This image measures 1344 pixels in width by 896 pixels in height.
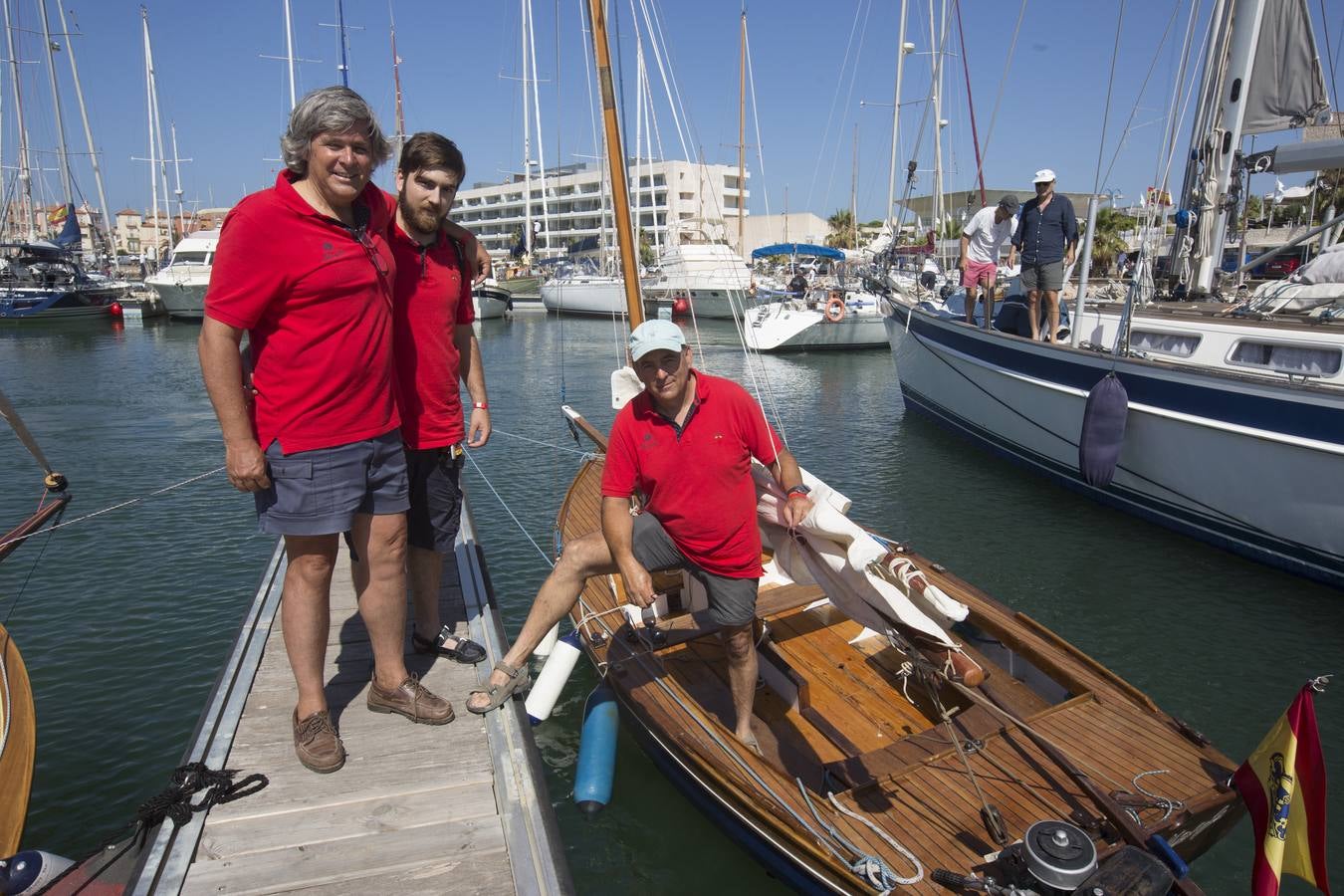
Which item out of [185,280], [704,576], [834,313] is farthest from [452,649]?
[185,280]

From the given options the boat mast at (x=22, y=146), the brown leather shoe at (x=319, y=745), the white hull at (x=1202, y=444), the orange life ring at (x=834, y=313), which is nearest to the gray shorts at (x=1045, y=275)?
the white hull at (x=1202, y=444)

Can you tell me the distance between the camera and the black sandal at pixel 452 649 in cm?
415

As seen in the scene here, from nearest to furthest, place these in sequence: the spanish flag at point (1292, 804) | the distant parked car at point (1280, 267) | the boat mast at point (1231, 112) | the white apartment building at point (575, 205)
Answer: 1. the spanish flag at point (1292, 804)
2. the boat mast at point (1231, 112)
3. the distant parked car at point (1280, 267)
4. the white apartment building at point (575, 205)

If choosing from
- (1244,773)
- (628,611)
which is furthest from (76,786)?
(1244,773)

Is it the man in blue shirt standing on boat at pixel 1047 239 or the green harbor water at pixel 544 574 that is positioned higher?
the man in blue shirt standing on boat at pixel 1047 239

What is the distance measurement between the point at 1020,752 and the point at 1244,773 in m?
0.91

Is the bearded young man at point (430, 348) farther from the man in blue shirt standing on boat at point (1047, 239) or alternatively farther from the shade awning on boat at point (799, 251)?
the shade awning on boat at point (799, 251)

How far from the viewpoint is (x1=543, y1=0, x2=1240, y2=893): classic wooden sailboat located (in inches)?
131

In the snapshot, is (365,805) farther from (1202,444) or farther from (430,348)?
(1202,444)

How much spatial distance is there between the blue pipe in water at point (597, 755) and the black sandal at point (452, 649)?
95cm

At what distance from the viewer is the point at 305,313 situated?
281cm

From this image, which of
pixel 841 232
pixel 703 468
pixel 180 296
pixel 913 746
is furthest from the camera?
pixel 841 232

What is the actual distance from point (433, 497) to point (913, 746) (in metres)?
2.66

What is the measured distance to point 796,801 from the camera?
3.60m
